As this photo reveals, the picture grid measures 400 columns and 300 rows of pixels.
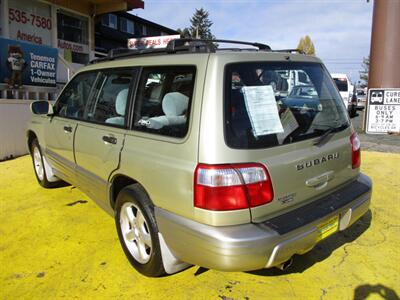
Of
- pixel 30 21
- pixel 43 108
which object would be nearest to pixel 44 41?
pixel 30 21

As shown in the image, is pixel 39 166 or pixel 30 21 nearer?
pixel 39 166

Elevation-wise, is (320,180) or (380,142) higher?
(320,180)

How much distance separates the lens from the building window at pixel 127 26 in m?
26.0

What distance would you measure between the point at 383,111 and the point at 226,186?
31.1ft

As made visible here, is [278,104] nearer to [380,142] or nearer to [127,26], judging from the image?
[380,142]

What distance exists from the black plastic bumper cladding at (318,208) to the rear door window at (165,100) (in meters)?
0.86

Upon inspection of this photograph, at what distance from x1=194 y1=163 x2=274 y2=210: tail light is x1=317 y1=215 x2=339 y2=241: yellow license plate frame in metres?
0.62

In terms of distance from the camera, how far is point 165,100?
9.28ft

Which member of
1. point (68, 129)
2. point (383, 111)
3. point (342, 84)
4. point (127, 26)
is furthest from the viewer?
point (127, 26)

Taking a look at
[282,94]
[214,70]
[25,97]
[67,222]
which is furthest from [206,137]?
[25,97]

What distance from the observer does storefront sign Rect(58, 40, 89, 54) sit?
13.6 m

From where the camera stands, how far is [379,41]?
412 inches

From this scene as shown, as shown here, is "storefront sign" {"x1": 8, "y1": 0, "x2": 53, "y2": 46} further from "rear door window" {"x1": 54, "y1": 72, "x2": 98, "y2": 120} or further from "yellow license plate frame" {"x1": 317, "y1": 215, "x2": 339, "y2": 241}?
"yellow license plate frame" {"x1": 317, "y1": 215, "x2": 339, "y2": 241}

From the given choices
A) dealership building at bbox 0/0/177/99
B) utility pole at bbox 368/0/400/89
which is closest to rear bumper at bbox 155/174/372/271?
dealership building at bbox 0/0/177/99
